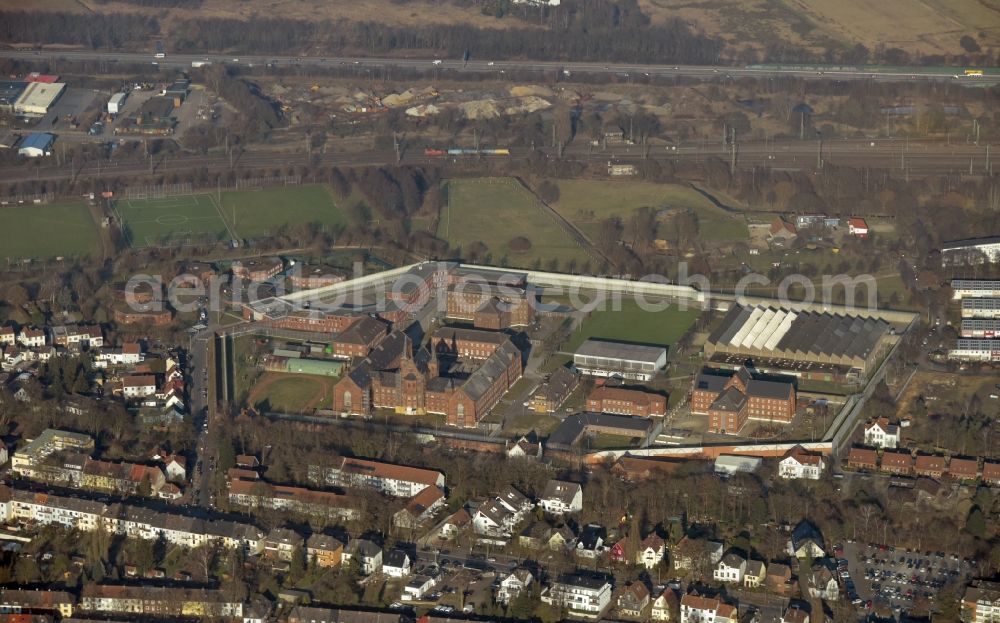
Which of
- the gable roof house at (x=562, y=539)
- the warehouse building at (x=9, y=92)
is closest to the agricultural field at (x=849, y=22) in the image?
the warehouse building at (x=9, y=92)

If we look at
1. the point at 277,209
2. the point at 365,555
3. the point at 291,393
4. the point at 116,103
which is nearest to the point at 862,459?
the point at 365,555

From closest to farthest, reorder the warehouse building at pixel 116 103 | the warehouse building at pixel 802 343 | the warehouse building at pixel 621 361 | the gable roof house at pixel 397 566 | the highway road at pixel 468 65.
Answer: the gable roof house at pixel 397 566 → the warehouse building at pixel 621 361 → the warehouse building at pixel 802 343 → the warehouse building at pixel 116 103 → the highway road at pixel 468 65

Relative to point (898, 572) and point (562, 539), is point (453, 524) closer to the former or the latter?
point (562, 539)

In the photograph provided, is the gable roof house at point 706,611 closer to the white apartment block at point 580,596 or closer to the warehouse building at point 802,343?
the white apartment block at point 580,596

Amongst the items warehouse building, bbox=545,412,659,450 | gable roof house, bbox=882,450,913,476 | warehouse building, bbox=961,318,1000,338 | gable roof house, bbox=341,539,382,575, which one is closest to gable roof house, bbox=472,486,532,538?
gable roof house, bbox=341,539,382,575

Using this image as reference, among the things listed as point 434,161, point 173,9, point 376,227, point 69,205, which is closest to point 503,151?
point 434,161

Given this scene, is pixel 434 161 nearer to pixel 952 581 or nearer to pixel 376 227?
pixel 376 227
